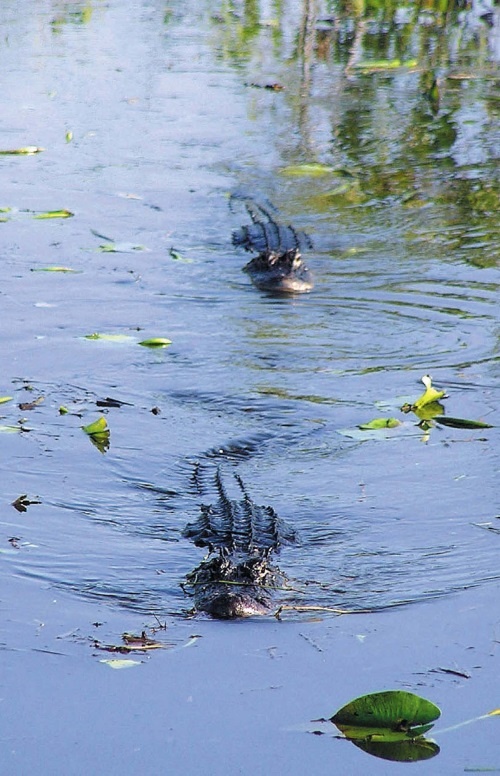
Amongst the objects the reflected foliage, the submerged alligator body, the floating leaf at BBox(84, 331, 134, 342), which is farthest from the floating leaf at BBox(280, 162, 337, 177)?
the submerged alligator body

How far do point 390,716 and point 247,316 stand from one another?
4519mm

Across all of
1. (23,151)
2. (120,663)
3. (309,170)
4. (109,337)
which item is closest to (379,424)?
(109,337)

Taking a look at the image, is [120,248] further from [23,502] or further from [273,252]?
[23,502]

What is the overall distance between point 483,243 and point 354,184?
1.87 m

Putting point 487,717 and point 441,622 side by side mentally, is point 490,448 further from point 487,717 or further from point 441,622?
point 487,717

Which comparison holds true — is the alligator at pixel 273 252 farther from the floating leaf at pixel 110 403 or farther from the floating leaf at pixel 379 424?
the floating leaf at pixel 379 424

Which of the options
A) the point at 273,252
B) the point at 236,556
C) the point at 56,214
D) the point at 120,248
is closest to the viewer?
the point at 236,556

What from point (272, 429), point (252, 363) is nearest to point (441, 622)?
point (272, 429)

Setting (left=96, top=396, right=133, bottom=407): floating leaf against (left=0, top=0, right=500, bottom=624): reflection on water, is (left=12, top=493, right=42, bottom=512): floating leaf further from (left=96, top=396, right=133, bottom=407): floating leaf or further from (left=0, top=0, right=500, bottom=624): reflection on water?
(left=96, top=396, right=133, bottom=407): floating leaf

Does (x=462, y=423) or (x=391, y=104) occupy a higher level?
(x=391, y=104)

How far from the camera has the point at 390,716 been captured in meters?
3.25

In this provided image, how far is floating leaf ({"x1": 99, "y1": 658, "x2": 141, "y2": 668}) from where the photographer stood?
361 cm

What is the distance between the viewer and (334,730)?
3271mm

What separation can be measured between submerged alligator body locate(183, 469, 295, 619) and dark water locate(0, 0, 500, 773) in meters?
0.10
